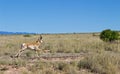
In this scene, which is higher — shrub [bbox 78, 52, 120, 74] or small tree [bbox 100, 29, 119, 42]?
small tree [bbox 100, 29, 119, 42]

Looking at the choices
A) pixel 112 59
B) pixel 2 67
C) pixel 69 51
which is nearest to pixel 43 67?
pixel 2 67

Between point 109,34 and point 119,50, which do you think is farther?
point 109,34

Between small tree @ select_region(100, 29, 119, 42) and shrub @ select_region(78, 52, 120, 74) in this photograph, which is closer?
shrub @ select_region(78, 52, 120, 74)

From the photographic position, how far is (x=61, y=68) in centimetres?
1695

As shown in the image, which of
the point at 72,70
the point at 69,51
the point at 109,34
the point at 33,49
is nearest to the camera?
the point at 72,70

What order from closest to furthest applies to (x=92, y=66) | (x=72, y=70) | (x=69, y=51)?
(x=72, y=70) < (x=92, y=66) < (x=69, y=51)

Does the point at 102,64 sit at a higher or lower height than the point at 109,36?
lower

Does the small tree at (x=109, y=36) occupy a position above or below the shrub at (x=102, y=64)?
above

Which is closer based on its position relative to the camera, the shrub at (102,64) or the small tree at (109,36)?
the shrub at (102,64)

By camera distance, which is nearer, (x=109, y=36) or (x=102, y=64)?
(x=102, y=64)

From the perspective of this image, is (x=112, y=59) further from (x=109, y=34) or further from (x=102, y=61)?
(x=109, y=34)

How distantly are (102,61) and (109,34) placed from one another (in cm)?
2314

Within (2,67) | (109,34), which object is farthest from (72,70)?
(109,34)

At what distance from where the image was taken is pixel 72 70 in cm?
1614
